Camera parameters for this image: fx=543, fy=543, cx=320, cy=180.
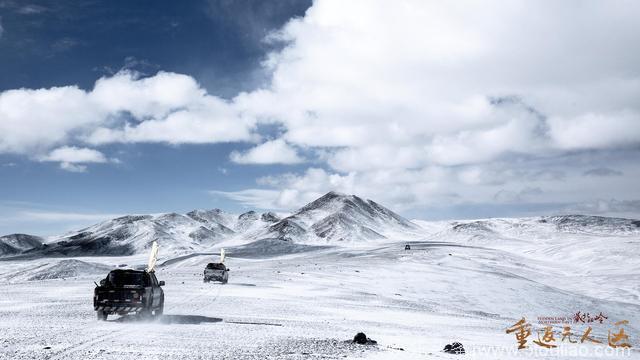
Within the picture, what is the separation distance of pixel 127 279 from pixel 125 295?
2.81 ft

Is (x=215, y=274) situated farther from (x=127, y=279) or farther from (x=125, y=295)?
(x=125, y=295)

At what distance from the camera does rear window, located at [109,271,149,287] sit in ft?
69.8

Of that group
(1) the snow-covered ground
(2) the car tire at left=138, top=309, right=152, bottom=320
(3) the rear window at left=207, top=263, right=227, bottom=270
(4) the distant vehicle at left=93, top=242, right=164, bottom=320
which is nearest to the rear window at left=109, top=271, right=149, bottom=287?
(4) the distant vehicle at left=93, top=242, right=164, bottom=320

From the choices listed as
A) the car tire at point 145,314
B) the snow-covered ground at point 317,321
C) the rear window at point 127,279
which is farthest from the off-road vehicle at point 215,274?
the car tire at point 145,314

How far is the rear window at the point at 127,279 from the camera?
21.3 m

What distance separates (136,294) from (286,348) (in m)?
8.22

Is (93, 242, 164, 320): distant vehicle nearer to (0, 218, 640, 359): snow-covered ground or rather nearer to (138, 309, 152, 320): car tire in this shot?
(138, 309, 152, 320): car tire

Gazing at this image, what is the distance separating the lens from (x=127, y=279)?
70.2ft

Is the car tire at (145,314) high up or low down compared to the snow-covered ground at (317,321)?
up

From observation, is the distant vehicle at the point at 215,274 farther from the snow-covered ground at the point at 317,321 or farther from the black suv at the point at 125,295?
the black suv at the point at 125,295

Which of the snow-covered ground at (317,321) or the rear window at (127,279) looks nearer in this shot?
the snow-covered ground at (317,321)

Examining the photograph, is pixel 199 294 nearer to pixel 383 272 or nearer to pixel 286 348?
pixel 286 348

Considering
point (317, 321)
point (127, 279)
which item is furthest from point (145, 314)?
point (317, 321)

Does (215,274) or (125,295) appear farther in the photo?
(215,274)
